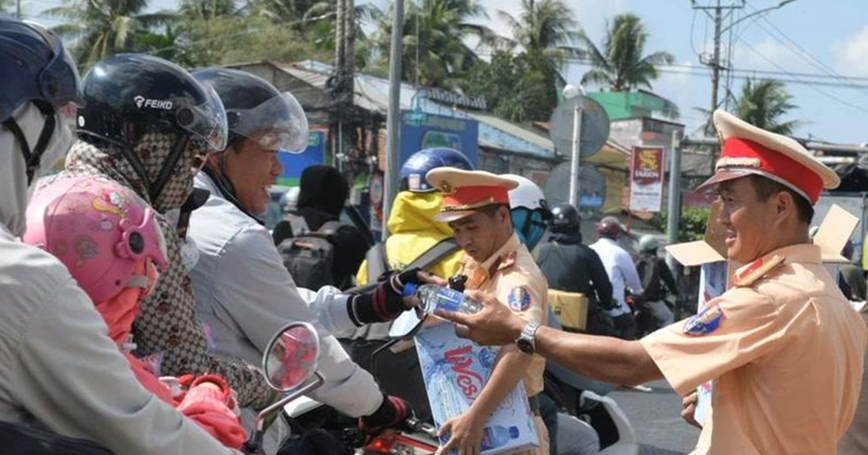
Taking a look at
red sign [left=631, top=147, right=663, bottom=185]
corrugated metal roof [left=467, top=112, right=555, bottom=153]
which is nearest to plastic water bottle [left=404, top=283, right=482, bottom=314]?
red sign [left=631, top=147, right=663, bottom=185]

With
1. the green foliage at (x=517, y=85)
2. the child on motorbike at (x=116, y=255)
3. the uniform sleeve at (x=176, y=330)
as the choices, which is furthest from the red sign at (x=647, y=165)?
the green foliage at (x=517, y=85)

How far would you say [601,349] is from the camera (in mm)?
3158

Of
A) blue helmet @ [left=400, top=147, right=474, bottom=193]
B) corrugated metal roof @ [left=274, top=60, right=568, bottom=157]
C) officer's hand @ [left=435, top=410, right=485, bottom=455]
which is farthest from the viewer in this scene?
corrugated metal roof @ [left=274, top=60, right=568, bottom=157]

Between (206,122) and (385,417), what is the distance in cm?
113

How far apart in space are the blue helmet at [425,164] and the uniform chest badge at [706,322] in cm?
237

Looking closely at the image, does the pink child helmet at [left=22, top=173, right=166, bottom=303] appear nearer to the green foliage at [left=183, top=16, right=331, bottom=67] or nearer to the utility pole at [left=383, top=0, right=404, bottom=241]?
the utility pole at [left=383, top=0, right=404, bottom=241]

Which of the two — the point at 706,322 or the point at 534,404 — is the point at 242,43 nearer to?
the point at 534,404

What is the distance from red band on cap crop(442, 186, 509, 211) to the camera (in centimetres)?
424

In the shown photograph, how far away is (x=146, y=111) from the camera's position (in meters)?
2.74

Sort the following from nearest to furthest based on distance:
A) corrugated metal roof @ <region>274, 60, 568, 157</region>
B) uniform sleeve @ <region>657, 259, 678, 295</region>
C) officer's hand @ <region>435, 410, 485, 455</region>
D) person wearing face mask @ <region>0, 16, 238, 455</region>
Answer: person wearing face mask @ <region>0, 16, 238, 455</region>
officer's hand @ <region>435, 410, 485, 455</region>
uniform sleeve @ <region>657, 259, 678, 295</region>
corrugated metal roof @ <region>274, 60, 568, 157</region>

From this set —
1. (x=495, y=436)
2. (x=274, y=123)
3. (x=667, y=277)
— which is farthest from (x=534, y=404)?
(x=667, y=277)

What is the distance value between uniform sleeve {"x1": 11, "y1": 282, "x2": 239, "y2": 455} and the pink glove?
0.49 ft

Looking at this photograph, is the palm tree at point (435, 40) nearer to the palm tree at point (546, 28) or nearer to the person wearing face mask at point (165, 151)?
the palm tree at point (546, 28)

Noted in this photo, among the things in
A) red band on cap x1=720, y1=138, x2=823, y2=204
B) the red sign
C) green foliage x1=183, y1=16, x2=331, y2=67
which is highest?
green foliage x1=183, y1=16, x2=331, y2=67
